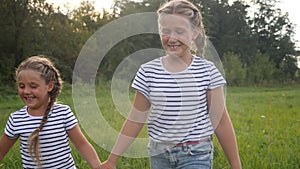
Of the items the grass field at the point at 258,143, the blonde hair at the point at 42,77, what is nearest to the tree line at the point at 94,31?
the grass field at the point at 258,143

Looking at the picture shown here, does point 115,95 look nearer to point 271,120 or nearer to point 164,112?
point 164,112

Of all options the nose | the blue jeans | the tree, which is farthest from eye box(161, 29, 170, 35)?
the tree

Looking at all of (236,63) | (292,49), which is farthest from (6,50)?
(292,49)

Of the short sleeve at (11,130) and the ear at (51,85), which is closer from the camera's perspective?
the short sleeve at (11,130)

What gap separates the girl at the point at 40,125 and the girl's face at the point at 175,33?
2.48 feet

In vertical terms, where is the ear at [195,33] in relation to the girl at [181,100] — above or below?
above

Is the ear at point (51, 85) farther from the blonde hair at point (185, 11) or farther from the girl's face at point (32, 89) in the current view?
the blonde hair at point (185, 11)

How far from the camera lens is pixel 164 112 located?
227cm

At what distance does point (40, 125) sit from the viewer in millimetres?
2430

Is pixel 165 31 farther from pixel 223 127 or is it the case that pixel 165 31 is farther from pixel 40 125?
pixel 40 125

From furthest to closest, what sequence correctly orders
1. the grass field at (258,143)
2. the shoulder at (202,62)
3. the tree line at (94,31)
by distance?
the tree line at (94,31)
the grass field at (258,143)
the shoulder at (202,62)

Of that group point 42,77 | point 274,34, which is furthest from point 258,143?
point 274,34

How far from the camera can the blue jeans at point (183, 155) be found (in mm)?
2264

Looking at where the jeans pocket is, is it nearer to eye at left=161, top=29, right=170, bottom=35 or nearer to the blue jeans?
the blue jeans
